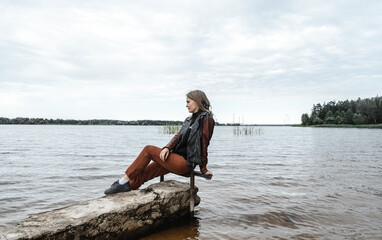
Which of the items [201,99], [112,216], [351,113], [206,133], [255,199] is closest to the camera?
[112,216]

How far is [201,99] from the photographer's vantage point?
4.36 metres

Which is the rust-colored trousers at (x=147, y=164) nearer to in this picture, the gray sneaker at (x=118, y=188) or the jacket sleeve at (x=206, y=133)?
Result: the gray sneaker at (x=118, y=188)

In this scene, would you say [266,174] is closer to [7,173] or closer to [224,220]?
[224,220]

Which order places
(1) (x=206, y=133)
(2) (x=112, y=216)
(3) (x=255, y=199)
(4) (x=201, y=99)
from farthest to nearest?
(3) (x=255, y=199), (4) (x=201, y=99), (1) (x=206, y=133), (2) (x=112, y=216)

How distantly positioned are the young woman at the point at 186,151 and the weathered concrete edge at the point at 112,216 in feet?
0.99

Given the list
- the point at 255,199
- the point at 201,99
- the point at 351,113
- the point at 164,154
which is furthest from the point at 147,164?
the point at 351,113

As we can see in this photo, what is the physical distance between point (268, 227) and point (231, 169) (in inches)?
251

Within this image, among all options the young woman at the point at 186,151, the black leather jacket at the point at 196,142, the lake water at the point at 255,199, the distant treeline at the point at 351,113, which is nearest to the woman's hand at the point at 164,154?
the young woman at the point at 186,151

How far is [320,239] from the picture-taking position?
4000 millimetres

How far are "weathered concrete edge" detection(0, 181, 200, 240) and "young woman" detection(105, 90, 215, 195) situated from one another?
0.30 m

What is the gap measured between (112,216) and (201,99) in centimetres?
214

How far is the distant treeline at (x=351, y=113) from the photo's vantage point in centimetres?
9988

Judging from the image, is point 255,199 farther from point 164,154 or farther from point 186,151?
point 164,154

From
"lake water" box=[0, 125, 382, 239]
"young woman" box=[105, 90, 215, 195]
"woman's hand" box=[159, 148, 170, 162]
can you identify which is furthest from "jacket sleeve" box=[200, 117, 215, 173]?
"lake water" box=[0, 125, 382, 239]
